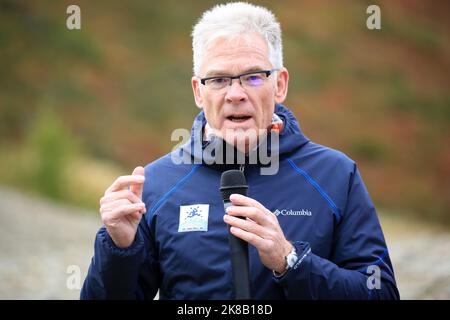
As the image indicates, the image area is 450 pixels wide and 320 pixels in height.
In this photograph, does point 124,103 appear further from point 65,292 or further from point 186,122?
point 65,292

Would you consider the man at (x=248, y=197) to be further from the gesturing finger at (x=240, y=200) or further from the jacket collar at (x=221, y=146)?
the gesturing finger at (x=240, y=200)

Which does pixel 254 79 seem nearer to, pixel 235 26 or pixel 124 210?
pixel 235 26

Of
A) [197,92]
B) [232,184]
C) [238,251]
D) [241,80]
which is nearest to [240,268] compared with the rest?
[238,251]

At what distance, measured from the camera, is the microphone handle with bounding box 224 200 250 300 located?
73.8 inches

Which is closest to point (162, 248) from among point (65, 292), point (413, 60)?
point (65, 292)

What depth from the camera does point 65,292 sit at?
6.11 meters

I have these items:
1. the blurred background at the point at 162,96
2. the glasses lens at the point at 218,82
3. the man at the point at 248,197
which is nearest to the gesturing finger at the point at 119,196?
the man at the point at 248,197

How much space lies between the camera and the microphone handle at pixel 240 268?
6.15 ft

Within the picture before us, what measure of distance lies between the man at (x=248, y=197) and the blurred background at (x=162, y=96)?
9.97 metres

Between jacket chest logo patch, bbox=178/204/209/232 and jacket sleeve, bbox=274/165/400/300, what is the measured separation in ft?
1.31

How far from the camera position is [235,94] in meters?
2.38

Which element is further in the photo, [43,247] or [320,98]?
[320,98]

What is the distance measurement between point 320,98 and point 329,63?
1.49 m

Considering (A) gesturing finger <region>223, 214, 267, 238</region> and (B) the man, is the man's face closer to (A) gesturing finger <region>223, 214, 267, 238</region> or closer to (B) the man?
(B) the man
